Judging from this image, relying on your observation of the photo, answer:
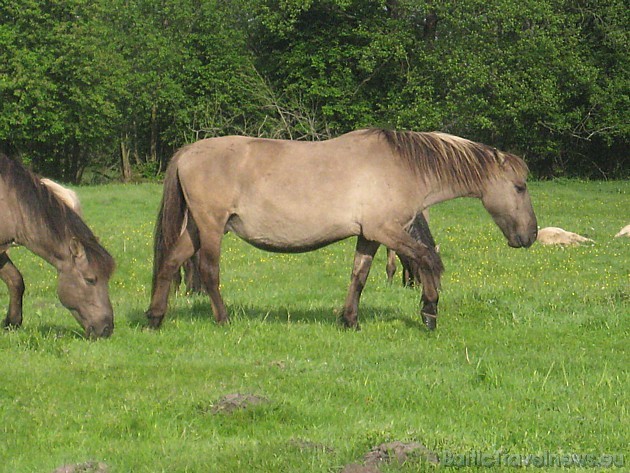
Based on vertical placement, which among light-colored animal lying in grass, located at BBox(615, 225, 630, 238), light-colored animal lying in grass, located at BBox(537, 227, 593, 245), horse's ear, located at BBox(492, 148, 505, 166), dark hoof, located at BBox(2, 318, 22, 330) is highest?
horse's ear, located at BBox(492, 148, 505, 166)

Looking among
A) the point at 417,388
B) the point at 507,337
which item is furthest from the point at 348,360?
the point at 507,337

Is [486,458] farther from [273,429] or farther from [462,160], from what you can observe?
[462,160]

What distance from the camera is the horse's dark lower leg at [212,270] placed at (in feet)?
33.0

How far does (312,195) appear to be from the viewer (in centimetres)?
996

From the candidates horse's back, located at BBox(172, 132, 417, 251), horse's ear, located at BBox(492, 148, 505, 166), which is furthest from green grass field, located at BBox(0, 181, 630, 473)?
horse's ear, located at BBox(492, 148, 505, 166)

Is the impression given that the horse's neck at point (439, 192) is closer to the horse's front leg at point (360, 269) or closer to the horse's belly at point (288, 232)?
the horse's front leg at point (360, 269)

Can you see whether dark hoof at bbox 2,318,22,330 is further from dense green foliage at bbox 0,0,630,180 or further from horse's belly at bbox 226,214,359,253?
dense green foliage at bbox 0,0,630,180

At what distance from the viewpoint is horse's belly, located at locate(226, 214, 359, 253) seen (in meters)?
9.98

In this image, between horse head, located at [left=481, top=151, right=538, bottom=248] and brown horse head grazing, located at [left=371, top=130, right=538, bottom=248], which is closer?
brown horse head grazing, located at [left=371, top=130, right=538, bottom=248]

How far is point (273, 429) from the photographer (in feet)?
21.3

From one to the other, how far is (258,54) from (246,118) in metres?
4.68

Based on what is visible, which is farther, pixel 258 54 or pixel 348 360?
pixel 258 54

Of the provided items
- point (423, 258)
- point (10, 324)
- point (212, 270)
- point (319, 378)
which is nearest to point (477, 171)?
point (423, 258)

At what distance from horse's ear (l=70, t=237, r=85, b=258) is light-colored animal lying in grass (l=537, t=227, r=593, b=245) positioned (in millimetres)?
11914
